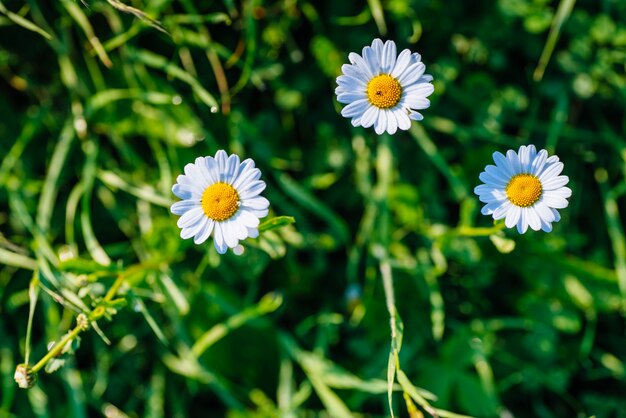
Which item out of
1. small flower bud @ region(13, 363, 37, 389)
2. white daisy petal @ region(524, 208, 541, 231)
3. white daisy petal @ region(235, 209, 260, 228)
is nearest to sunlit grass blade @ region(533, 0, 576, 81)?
white daisy petal @ region(524, 208, 541, 231)

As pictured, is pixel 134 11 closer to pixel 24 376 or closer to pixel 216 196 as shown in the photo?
pixel 216 196

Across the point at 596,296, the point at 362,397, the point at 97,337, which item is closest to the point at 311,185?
the point at 362,397

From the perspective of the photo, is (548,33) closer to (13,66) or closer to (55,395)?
(13,66)

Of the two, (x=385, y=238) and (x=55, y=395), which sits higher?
(x=385, y=238)

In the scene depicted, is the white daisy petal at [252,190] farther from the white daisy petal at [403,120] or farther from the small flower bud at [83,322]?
the small flower bud at [83,322]

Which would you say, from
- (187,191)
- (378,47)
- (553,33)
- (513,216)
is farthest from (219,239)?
(553,33)

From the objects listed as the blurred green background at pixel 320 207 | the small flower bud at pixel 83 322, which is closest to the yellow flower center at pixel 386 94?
the blurred green background at pixel 320 207
